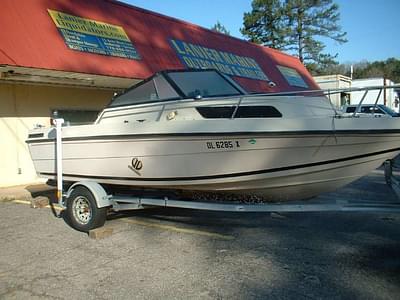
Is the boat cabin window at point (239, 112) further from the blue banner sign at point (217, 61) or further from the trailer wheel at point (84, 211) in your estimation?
the blue banner sign at point (217, 61)

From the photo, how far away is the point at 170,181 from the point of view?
19.1 feet

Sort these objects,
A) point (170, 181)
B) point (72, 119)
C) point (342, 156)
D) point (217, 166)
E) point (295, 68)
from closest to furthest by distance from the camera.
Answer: point (342, 156)
point (217, 166)
point (170, 181)
point (72, 119)
point (295, 68)

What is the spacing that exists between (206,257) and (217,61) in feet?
38.8

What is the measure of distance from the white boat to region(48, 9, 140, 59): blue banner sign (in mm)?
4828

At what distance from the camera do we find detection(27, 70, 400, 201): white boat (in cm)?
492

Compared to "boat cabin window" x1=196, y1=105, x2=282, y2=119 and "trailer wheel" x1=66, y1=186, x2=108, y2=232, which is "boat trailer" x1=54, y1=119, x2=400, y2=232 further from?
"boat cabin window" x1=196, y1=105, x2=282, y2=119

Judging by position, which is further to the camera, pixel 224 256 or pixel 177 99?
pixel 177 99

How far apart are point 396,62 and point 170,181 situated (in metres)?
77.0

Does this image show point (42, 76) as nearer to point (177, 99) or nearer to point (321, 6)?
point (177, 99)

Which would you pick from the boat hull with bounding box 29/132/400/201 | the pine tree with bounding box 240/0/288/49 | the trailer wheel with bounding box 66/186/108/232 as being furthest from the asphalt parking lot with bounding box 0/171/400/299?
the pine tree with bounding box 240/0/288/49

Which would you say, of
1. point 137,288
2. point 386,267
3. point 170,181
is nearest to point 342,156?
point 386,267

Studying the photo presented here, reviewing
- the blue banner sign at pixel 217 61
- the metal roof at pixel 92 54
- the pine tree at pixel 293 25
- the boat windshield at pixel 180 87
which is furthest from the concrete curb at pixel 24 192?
the pine tree at pixel 293 25

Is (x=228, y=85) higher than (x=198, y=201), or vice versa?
(x=228, y=85)

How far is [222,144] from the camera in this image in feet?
17.4
